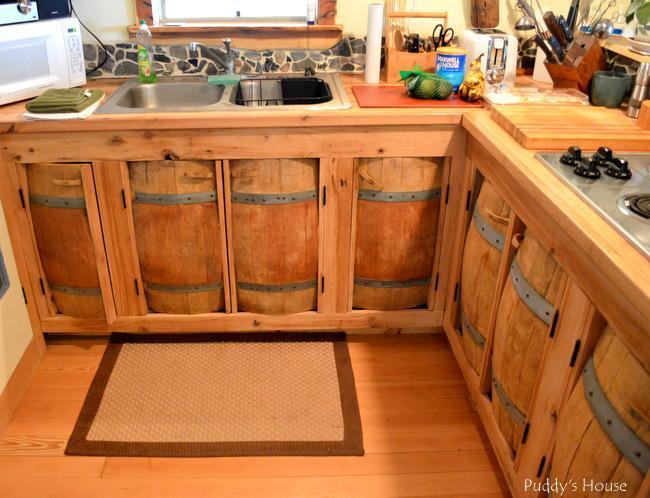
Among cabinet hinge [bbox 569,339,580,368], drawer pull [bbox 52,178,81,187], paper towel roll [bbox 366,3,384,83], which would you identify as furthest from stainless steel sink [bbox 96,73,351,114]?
cabinet hinge [bbox 569,339,580,368]

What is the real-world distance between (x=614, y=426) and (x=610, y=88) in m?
1.26

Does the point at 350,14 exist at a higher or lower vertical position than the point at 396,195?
higher

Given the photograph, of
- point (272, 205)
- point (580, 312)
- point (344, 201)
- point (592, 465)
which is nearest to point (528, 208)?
point (580, 312)

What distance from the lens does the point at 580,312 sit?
1.31 meters

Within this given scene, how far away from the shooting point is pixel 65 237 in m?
2.20

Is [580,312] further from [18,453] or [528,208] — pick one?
[18,453]

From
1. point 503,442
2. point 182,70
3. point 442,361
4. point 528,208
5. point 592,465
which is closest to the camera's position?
point 592,465

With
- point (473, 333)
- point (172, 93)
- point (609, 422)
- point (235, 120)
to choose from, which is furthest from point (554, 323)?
point (172, 93)

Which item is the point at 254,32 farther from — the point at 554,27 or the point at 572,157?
the point at 572,157

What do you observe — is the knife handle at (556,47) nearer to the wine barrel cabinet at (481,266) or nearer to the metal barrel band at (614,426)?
the wine barrel cabinet at (481,266)

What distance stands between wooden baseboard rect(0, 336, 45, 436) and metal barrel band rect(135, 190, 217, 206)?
0.70 m

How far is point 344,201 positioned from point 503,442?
0.98m

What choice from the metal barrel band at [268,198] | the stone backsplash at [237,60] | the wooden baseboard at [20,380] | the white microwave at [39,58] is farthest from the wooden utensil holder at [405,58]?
the wooden baseboard at [20,380]

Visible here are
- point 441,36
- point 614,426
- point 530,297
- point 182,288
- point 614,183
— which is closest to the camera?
point 614,426
